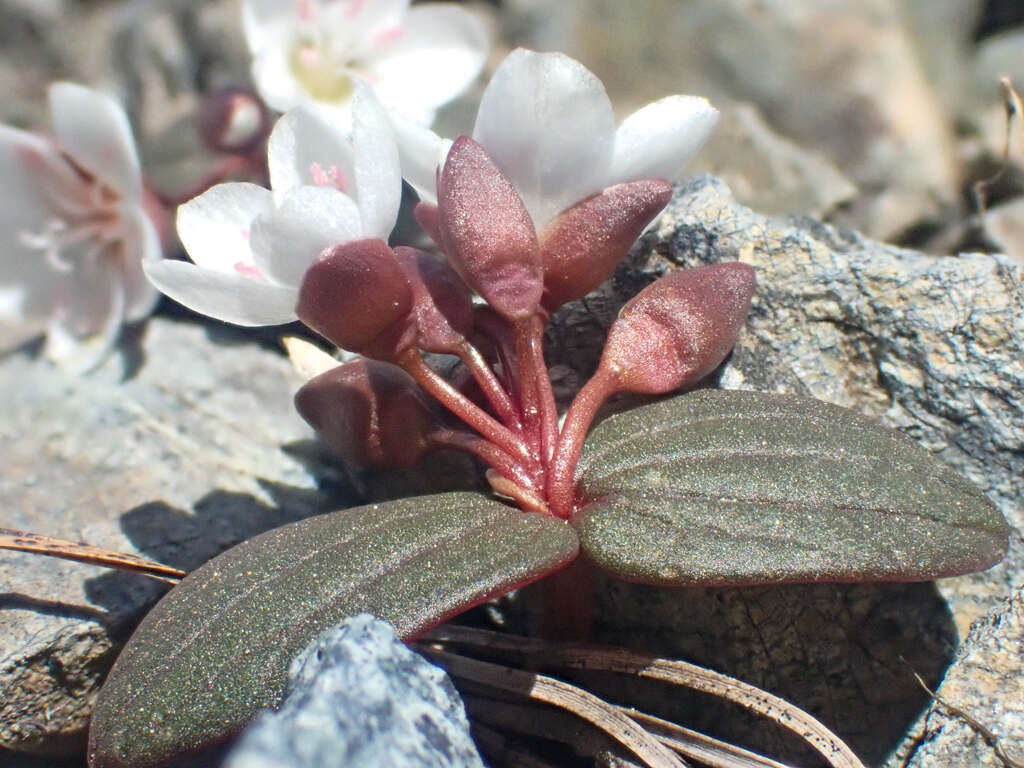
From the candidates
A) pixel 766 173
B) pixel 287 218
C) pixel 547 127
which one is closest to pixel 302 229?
pixel 287 218

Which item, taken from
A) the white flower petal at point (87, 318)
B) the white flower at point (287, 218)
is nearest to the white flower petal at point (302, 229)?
the white flower at point (287, 218)

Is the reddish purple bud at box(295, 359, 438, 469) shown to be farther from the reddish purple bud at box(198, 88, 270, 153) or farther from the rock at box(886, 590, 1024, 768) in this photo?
the reddish purple bud at box(198, 88, 270, 153)

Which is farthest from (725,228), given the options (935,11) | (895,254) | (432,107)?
(935,11)

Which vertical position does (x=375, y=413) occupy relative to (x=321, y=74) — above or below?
below

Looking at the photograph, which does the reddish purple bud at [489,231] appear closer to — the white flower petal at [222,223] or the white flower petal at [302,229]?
the white flower petal at [302,229]

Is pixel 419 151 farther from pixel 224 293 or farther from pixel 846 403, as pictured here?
pixel 846 403
